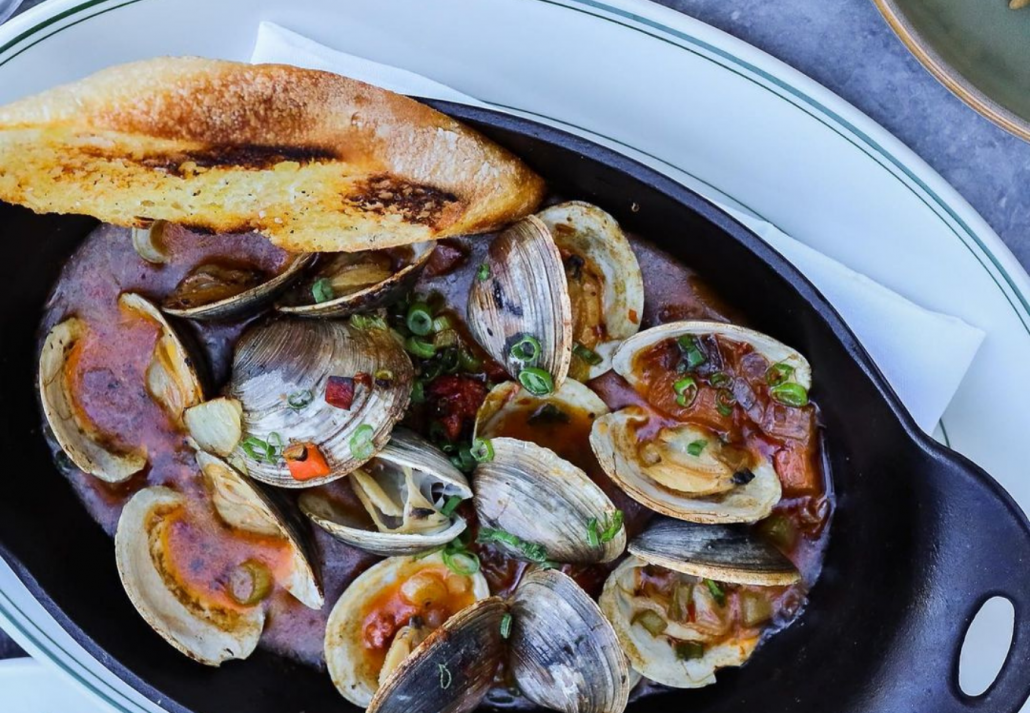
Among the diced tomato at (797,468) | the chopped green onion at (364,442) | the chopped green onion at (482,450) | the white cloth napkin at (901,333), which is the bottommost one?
the chopped green onion at (364,442)

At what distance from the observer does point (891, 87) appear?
2195 millimetres

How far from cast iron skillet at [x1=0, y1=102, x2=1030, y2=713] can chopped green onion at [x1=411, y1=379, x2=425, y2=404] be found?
52cm

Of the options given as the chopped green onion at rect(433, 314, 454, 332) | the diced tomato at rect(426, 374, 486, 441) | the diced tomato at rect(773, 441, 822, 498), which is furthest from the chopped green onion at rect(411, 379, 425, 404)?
the diced tomato at rect(773, 441, 822, 498)

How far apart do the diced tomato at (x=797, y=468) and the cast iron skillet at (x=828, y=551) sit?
50 mm

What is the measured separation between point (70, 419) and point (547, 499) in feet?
3.59

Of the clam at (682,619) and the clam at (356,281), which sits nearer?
the clam at (356,281)

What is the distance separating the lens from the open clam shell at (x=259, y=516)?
6.66 ft

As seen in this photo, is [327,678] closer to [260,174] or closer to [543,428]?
[543,428]

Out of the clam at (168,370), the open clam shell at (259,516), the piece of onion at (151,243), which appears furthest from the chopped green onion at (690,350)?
the piece of onion at (151,243)

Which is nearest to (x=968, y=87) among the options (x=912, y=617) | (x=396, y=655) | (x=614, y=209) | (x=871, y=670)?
(x=614, y=209)

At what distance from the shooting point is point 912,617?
1.94m

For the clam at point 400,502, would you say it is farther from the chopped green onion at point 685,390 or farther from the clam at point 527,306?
the chopped green onion at point 685,390

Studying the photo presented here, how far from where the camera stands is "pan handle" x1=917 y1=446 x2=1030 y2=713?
178 centimetres

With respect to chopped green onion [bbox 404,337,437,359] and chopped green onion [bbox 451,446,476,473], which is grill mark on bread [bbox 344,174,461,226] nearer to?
chopped green onion [bbox 404,337,437,359]
